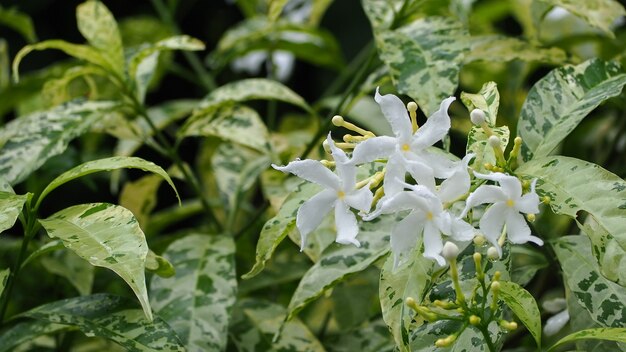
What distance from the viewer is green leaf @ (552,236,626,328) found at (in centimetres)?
87

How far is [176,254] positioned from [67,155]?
55 cm

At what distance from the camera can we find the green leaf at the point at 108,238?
80 cm

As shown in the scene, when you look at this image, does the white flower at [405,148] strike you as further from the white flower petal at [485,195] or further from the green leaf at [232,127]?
the green leaf at [232,127]

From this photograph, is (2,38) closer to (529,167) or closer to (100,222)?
(100,222)

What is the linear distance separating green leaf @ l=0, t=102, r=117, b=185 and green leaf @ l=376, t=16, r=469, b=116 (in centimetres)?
44

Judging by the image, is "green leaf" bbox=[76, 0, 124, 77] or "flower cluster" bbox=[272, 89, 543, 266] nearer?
"flower cluster" bbox=[272, 89, 543, 266]

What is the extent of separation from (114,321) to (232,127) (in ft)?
1.44

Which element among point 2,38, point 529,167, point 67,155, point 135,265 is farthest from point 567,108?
point 2,38

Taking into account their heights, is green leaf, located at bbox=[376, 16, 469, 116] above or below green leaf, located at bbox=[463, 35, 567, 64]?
above

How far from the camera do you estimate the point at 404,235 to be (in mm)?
771

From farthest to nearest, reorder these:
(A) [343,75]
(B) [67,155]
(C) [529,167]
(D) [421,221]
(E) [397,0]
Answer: (A) [343,75] < (B) [67,155] < (E) [397,0] < (C) [529,167] < (D) [421,221]

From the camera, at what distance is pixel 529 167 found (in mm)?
880

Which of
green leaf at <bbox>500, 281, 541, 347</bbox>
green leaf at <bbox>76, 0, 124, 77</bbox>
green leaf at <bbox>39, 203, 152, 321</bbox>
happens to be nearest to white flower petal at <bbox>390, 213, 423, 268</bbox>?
green leaf at <bbox>500, 281, 541, 347</bbox>

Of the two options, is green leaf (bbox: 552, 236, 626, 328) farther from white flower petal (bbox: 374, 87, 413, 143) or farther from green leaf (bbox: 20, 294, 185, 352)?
green leaf (bbox: 20, 294, 185, 352)
